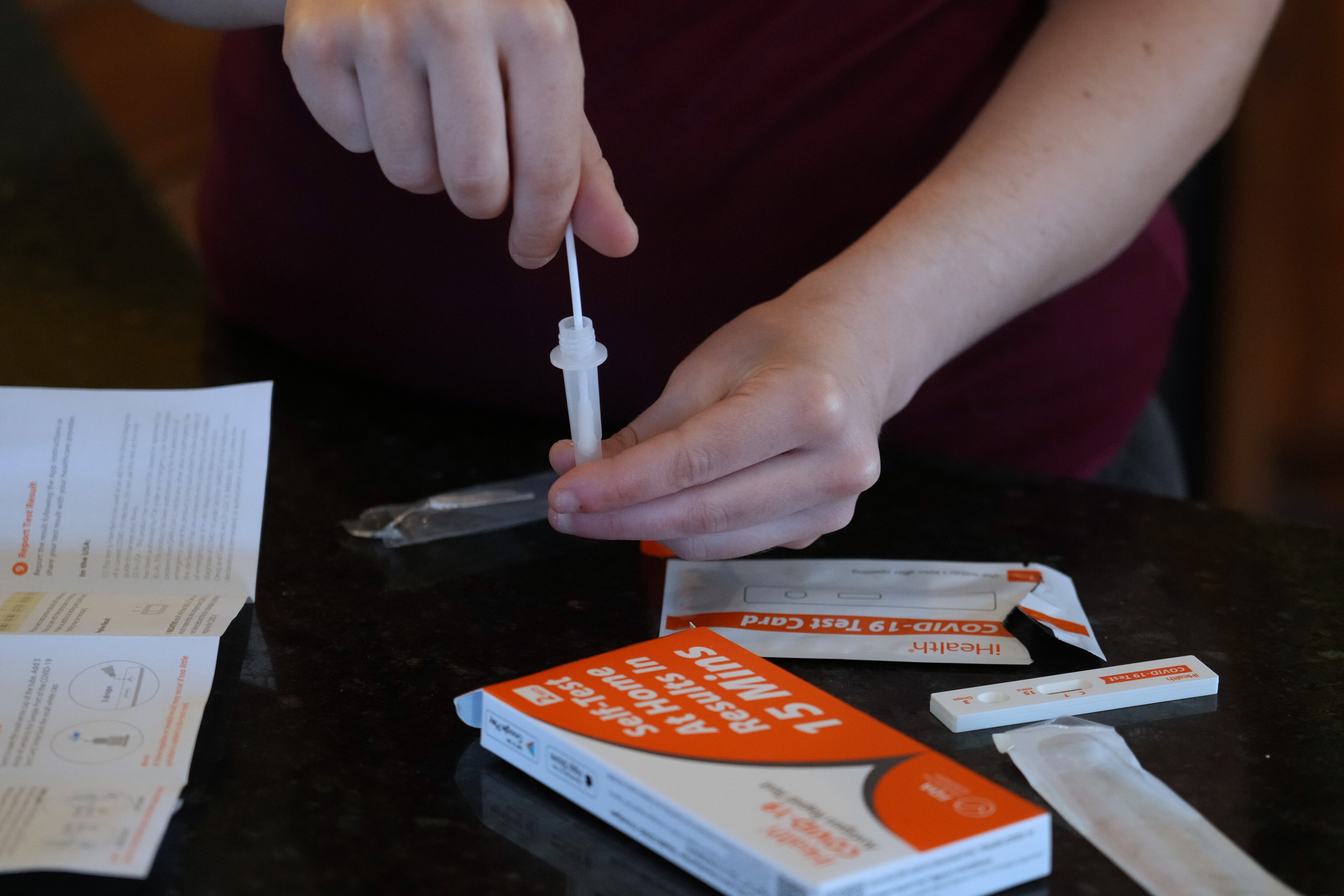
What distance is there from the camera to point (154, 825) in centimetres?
45

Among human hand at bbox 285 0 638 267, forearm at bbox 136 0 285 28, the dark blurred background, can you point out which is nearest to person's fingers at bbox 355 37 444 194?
human hand at bbox 285 0 638 267

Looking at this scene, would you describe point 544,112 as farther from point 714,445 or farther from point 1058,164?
point 1058,164

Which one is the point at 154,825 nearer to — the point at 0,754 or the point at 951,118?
the point at 0,754

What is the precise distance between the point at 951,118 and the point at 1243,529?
35cm

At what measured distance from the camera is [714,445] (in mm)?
588

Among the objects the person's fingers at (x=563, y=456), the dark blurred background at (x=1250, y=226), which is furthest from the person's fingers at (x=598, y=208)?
the dark blurred background at (x=1250, y=226)

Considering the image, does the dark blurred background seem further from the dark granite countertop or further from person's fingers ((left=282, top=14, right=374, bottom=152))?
person's fingers ((left=282, top=14, right=374, bottom=152))

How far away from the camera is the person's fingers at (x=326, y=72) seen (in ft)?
1.67

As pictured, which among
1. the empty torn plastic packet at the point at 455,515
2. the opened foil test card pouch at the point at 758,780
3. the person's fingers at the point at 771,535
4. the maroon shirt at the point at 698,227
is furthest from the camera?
the maroon shirt at the point at 698,227

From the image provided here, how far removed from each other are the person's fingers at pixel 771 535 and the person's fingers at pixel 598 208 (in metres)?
0.15

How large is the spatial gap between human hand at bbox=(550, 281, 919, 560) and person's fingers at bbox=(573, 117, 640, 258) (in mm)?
94

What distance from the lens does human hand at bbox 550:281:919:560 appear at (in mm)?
590

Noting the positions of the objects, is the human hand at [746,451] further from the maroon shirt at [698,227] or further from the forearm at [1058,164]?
the maroon shirt at [698,227]

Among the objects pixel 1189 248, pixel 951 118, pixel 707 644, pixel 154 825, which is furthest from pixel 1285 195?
pixel 154 825
